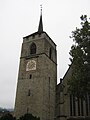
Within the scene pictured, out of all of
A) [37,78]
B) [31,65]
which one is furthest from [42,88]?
[31,65]

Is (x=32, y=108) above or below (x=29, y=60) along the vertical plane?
below

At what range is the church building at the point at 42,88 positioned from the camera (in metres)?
25.5

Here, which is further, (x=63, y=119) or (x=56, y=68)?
(x=56, y=68)

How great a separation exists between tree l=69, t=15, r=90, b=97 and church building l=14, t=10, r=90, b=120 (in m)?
9.09

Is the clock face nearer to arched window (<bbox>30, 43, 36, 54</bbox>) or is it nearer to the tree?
arched window (<bbox>30, 43, 36, 54</bbox>)

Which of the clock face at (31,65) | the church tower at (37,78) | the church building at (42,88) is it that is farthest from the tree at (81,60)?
the clock face at (31,65)

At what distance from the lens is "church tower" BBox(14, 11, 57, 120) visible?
86.5 ft

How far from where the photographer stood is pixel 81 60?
16.0 meters

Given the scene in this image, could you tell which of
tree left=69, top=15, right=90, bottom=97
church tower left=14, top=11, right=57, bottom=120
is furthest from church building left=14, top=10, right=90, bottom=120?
tree left=69, top=15, right=90, bottom=97

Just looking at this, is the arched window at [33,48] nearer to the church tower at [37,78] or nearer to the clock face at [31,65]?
the church tower at [37,78]

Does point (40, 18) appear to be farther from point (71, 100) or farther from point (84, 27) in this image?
point (84, 27)

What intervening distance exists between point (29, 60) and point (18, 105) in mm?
6888

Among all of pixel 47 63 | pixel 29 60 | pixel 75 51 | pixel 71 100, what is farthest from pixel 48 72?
pixel 75 51

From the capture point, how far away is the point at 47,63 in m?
30.0
